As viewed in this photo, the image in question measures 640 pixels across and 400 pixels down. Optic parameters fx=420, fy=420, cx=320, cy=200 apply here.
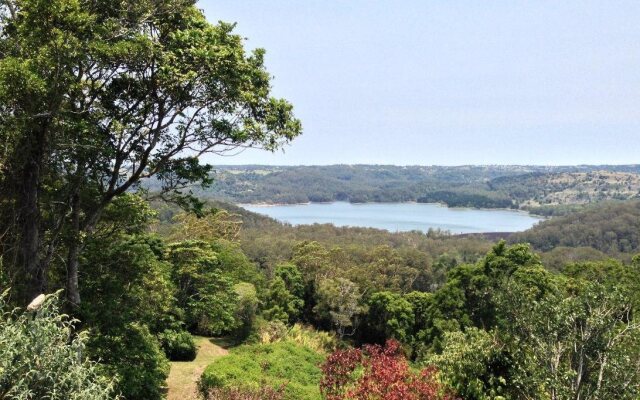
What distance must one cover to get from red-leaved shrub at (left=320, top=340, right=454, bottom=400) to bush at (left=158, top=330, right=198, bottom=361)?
36.2ft

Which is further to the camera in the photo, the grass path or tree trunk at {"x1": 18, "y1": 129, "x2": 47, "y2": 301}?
the grass path

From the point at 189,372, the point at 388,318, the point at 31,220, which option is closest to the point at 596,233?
the point at 388,318

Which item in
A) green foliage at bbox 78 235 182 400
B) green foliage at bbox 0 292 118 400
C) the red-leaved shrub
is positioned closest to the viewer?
green foliage at bbox 0 292 118 400

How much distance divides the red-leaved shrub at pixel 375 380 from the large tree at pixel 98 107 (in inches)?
165

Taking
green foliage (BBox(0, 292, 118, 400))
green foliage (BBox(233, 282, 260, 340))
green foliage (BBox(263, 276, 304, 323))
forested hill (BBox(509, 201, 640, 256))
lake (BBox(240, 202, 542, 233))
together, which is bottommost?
lake (BBox(240, 202, 542, 233))

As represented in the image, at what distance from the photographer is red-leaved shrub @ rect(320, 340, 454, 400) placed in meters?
5.02

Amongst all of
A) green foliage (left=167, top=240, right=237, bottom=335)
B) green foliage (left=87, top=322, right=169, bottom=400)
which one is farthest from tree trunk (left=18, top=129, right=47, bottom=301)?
green foliage (left=167, top=240, right=237, bottom=335)

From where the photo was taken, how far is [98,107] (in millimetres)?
7152

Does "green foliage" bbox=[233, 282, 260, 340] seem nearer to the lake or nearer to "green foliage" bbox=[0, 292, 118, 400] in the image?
"green foliage" bbox=[0, 292, 118, 400]

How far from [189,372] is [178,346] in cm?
223

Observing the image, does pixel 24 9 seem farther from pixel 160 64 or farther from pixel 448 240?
pixel 448 240

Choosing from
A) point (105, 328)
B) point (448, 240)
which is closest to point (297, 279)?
point (105, 328)

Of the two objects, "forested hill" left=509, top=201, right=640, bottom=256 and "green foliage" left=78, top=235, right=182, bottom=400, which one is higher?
"green foliage" left=78, top=235, right=182, bottom=400

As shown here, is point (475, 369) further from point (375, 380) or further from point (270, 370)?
point (270, 370)
